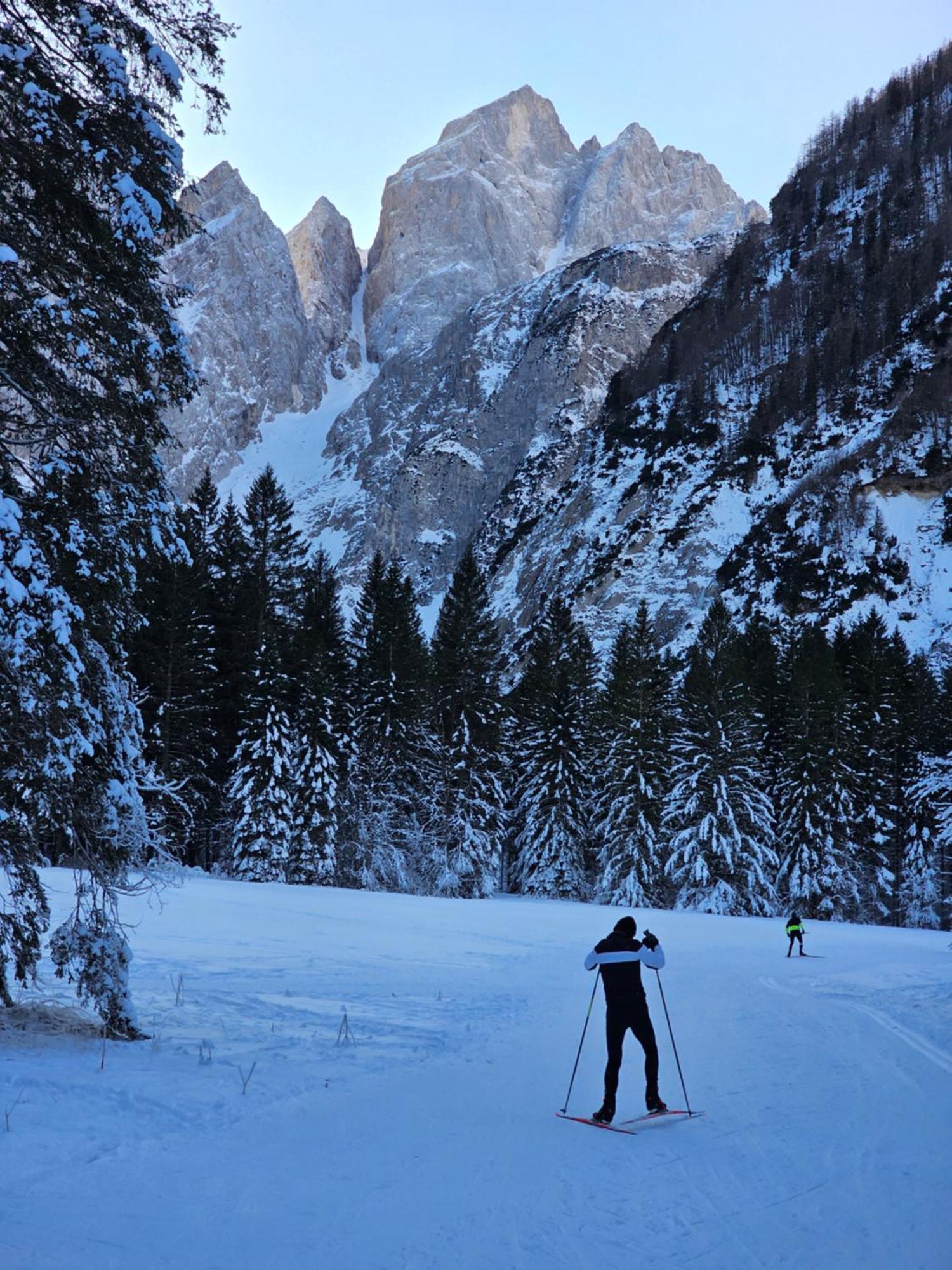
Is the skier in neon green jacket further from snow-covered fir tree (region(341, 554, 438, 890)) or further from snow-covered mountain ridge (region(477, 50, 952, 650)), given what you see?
snow-covered mountain ridge (region(477, 50, 952, 650))

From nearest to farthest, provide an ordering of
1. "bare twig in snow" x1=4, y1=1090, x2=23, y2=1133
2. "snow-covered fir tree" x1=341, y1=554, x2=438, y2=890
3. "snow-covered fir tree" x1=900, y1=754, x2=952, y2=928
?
"bare twig in snow" x1=4, y1=1090, x2=23, y2=1133 < "snow-covered fir tree" x1=341, y1=554, x2=438, y2=890 < "snow-covered fir tree" x1=900, y1=754, x2=952, y2=928

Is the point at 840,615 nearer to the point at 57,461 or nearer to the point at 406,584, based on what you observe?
the point at 406,584

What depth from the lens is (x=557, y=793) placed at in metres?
40.4

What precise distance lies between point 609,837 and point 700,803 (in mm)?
4281

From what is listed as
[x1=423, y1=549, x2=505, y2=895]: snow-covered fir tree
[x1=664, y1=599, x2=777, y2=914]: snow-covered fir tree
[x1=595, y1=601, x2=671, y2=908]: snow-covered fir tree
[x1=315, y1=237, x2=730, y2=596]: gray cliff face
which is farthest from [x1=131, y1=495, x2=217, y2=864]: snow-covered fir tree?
[x1=315, y1=237, x2=730, y2=596]: gray cliff face

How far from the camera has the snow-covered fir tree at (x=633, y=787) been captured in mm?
39156

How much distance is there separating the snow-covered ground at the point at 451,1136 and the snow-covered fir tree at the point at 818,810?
93.2ft

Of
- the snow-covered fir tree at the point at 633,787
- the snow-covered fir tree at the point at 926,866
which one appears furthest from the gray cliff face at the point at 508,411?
the snow-covered fir tree at the point at 926,866

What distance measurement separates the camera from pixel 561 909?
103 feet

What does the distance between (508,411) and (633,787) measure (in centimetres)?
12127

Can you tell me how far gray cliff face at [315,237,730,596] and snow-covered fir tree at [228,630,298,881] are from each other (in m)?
94.7

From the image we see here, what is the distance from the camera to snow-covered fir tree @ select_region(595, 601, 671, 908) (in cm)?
3916

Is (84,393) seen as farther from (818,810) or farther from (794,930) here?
(818,810)

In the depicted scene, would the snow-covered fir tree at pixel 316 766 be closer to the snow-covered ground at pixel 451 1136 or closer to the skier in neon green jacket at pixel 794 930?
the skier in neon green jacket at pixel 794 930
